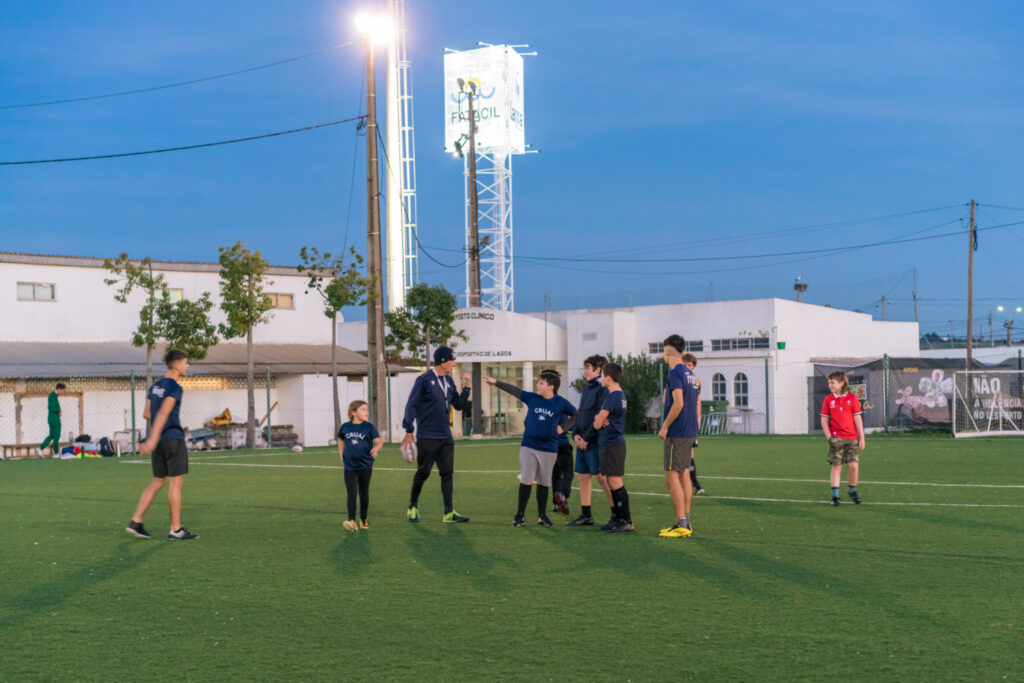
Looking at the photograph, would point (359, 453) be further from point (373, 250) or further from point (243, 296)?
point (243, 296)

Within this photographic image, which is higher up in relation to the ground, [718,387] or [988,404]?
[718,387]

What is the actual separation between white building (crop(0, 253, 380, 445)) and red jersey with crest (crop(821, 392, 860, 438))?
2494 cm

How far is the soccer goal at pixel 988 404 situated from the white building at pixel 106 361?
818 inches

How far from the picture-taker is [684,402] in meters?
9.22

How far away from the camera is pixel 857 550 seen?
8.55 meters

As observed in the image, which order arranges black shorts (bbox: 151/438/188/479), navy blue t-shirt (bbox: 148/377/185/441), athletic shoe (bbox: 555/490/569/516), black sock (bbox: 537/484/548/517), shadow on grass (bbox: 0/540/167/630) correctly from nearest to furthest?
shadow on grass (bbox: 0/540/167/630)
navy blue t-shirt (bbox: 148/377/185/441)
black shorts (bbox: 151/438/188/479)
black sock (bbox: 537/484/548/517)
athletic shoe (bbox: 555/490/569/516)

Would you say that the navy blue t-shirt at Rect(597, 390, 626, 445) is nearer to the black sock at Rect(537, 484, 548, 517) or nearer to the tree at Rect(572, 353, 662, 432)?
the black sock at Rect(537, 484, 548, 517)

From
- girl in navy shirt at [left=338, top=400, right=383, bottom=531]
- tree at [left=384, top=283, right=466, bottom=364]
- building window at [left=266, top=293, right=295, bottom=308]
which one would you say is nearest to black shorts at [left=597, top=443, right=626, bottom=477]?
girl in navy shirt at [left=338, top=400, right=383, bottom=531]

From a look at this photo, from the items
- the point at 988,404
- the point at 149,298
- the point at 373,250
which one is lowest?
the point at 988,404

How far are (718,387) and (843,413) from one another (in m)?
28.8

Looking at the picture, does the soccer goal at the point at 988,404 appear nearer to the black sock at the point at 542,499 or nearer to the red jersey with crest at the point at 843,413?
the red jersey with crest at the point at 843,413

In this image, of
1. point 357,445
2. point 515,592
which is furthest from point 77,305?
point 515,592

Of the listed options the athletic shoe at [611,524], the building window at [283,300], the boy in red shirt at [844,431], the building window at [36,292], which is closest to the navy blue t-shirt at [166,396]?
the athletic shoe at [611,524]

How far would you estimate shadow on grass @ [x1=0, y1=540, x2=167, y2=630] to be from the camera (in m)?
6.49
